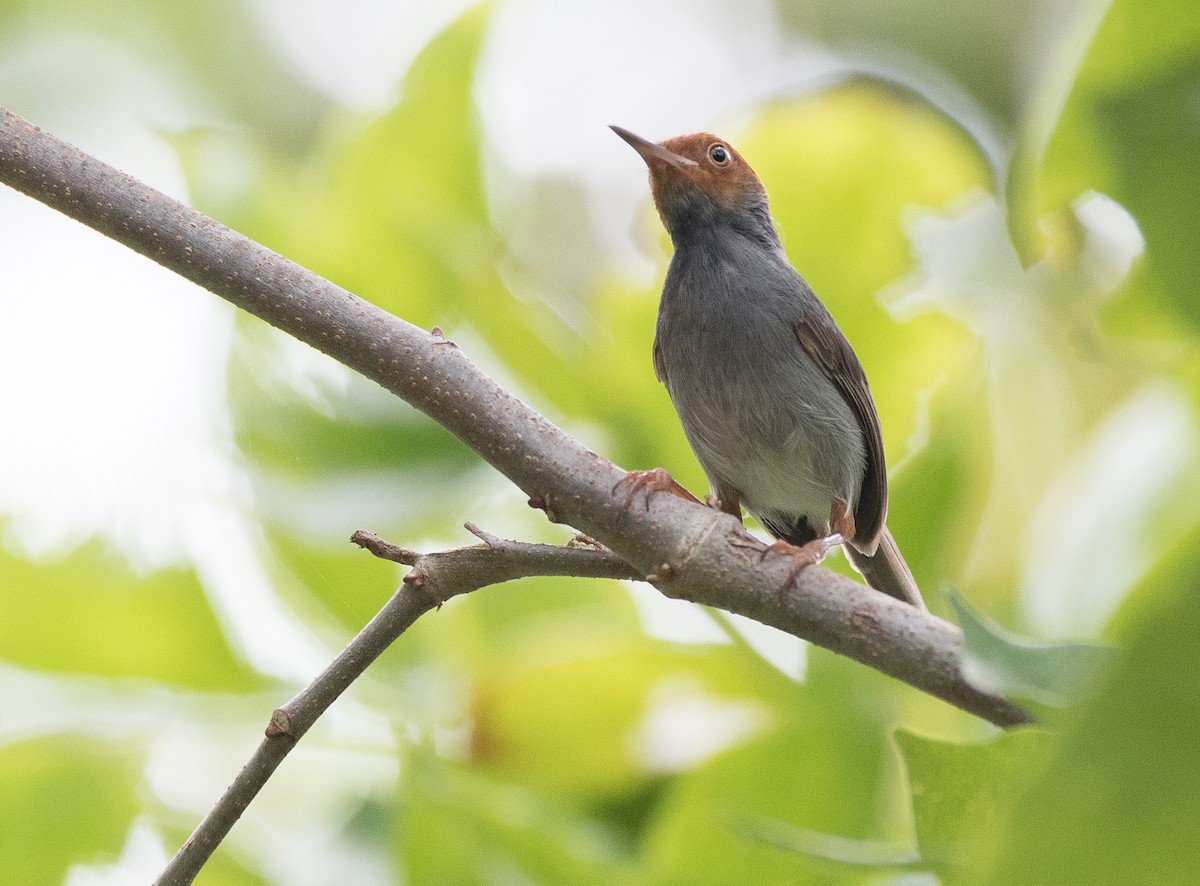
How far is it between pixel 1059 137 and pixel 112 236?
1.15 meters

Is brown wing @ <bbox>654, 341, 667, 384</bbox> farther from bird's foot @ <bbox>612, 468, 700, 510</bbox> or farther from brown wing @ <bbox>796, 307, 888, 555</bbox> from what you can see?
bird's foot @ <bbox>612, 468, 700, 510</bbox>

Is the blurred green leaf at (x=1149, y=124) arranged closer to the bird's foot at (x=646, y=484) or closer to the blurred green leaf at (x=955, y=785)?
Answer: the blurred green leaf at (x=955, y=785)

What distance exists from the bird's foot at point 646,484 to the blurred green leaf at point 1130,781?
0.94 m

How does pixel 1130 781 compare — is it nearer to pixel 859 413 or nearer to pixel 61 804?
pixel 61 804

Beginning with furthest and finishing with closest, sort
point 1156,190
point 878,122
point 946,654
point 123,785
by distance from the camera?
point 878,122 < point 123,785 < point 946,654 < point 1156,190

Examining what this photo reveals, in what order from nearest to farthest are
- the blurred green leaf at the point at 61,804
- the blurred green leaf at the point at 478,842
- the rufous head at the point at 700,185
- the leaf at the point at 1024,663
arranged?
the leaf at the point at 1024,663, the blurred green leaf at the point at 478,842, the blurred green leaf at the point at 61,804, the rufous head at the point at 700,185

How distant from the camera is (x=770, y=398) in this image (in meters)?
2.80

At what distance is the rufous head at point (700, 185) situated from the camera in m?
3.10

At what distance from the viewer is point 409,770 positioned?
4.86 feet

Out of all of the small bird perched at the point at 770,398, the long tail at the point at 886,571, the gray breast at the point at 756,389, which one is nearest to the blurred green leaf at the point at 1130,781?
the long tail at the point at 886,571

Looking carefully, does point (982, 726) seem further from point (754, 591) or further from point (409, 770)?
point (409, 770)

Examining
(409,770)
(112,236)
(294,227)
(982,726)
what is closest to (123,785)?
(409,770)

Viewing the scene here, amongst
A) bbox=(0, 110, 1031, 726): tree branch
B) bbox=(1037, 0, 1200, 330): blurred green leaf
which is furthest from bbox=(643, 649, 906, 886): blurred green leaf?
bbox=(1037, 0, 1200, 330): blurred green leaf

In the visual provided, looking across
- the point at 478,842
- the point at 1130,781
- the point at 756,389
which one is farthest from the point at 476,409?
the point at 756,389
